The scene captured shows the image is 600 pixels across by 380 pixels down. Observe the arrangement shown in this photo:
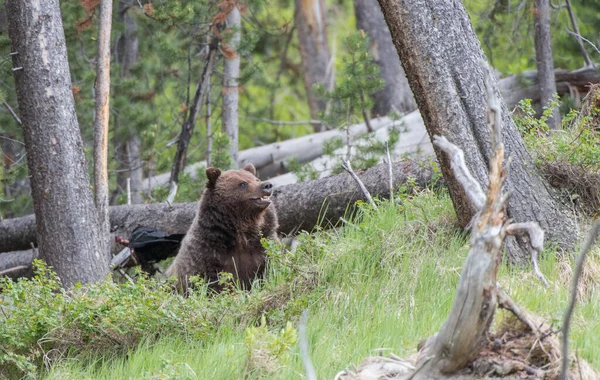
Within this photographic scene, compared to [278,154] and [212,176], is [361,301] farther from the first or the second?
[278,154]

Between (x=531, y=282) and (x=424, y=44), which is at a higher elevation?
(x=424, y=44)

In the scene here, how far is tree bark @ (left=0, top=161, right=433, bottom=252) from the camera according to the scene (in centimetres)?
837

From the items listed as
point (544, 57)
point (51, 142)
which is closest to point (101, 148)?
point (51, 142)

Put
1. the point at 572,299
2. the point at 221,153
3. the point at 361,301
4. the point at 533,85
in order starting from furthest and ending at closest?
the point at 533,85, the point at 221,153, the point at 361,301, the point at 572,299

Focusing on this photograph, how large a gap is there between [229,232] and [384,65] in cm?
1063

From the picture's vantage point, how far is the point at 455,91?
243 inches

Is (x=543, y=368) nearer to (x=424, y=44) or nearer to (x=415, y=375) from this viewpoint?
(x=415, y=375)

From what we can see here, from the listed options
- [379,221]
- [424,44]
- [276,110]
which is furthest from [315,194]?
[276,110]

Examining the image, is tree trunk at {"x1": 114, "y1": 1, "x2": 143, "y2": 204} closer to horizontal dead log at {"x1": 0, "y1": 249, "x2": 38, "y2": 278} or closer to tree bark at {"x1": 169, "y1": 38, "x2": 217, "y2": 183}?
tree bark at {"x1": 169, "y1": 38, "x2": 217, "y2": 183}

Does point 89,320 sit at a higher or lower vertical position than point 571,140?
lower

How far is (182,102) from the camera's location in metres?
13.7

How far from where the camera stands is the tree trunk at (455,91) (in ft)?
20.1

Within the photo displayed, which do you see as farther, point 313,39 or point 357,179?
point 313,39

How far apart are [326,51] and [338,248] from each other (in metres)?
15.8
